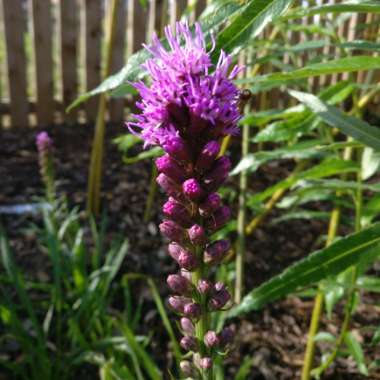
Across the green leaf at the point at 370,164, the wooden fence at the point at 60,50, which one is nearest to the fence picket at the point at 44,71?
the wooden fence at the point at 60,50

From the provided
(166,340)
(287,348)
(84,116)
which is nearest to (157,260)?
(166,340)

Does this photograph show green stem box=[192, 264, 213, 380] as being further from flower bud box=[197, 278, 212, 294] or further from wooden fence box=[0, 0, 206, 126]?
wooden fence box=[0, 0, 206, 126]

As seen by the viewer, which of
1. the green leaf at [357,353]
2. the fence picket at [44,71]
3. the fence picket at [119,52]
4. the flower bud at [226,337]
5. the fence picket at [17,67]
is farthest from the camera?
the fence picket at [119,52]

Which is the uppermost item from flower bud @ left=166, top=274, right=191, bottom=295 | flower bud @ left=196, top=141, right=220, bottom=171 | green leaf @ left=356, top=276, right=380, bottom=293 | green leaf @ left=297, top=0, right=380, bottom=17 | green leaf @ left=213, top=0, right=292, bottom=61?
green leaf @ left=297, top=0, right=380, bottom=17

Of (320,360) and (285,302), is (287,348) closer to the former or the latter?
(320,360)

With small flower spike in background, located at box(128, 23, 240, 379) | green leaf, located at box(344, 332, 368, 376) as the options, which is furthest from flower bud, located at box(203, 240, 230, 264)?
green leaf, located at box(344, 332, 368, 376)

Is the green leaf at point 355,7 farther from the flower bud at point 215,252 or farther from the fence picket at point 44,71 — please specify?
the fence picket at point 44,71

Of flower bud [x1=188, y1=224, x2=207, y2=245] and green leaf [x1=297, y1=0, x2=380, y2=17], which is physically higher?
green leaf [x1=297, y1=0, x2=380, y2=17]
